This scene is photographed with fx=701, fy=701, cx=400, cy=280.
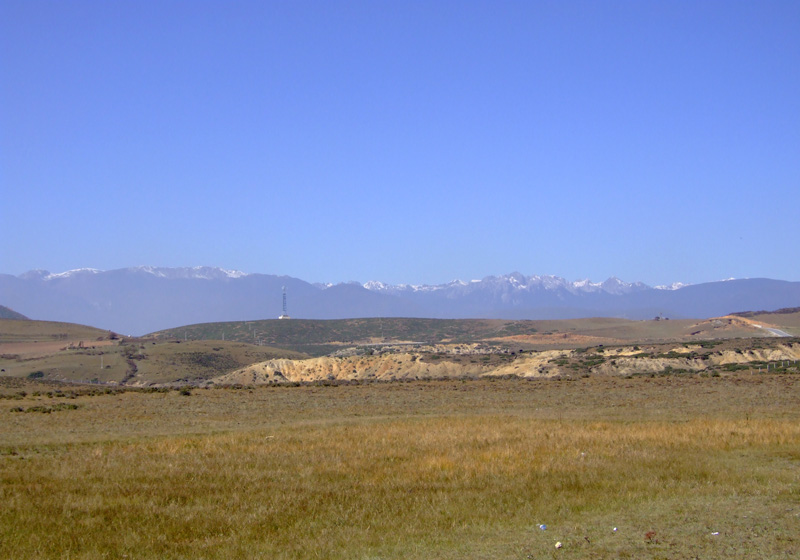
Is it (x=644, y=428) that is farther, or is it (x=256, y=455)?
(x=644, y=428)

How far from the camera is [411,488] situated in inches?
531

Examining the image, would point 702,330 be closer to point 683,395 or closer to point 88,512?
point 683,395

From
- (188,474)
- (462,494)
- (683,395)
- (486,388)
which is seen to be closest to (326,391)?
(486,388)

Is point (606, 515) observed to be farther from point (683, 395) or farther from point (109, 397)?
point (109, 397)

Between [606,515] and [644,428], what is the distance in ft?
34.7

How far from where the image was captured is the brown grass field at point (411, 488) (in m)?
9.88

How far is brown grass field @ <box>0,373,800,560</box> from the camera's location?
9.88 m

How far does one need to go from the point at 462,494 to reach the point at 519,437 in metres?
7.12

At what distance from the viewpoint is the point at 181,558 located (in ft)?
31.2

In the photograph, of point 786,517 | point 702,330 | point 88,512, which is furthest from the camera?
point 702,330

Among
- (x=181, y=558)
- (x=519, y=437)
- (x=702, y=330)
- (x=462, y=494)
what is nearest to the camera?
(x=181, y=558)

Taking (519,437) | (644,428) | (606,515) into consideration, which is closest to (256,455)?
(519,437)

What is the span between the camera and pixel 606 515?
1121 centimetres

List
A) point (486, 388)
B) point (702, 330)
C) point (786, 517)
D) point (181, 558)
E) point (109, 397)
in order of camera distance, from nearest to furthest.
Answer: point (181, 558), point (786, 517), point (109, 397), point (486, 388), point (702, 330)
